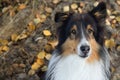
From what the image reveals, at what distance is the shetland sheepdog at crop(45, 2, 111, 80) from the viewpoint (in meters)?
5.56

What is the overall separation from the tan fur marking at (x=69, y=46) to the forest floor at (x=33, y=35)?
1322mm

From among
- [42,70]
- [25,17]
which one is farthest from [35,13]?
[42,70]

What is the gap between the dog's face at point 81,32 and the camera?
5.49 meters

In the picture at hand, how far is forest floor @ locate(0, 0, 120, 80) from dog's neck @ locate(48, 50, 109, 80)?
104 cm

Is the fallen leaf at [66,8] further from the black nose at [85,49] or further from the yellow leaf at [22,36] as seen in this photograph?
the black nose at [85,49]

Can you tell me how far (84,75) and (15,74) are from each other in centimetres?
166

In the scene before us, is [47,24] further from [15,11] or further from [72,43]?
[72,43]

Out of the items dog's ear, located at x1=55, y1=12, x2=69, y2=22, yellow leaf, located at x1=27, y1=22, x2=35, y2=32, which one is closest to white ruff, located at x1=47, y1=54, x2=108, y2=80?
dog's ear, located at x1=55, y1=12, x2=69, y2=22

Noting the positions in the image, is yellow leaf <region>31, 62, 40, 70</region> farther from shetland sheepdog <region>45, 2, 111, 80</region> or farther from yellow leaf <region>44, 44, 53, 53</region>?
shetland sheepdog <region>45, 2, 111, 80</region>

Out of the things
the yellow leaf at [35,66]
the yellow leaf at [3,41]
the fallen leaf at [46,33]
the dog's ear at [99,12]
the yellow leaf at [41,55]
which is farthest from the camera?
the yellow leaf at [3,41]

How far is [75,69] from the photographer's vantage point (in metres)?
5.80

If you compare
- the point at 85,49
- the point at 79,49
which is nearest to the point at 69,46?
the point at 79,49

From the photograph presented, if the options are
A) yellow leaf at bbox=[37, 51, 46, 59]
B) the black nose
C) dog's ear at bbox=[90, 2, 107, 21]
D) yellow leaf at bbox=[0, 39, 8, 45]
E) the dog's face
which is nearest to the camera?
the black nose

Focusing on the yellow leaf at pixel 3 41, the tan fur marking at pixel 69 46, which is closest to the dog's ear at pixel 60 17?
the tan fur marking at pixel 69 46
